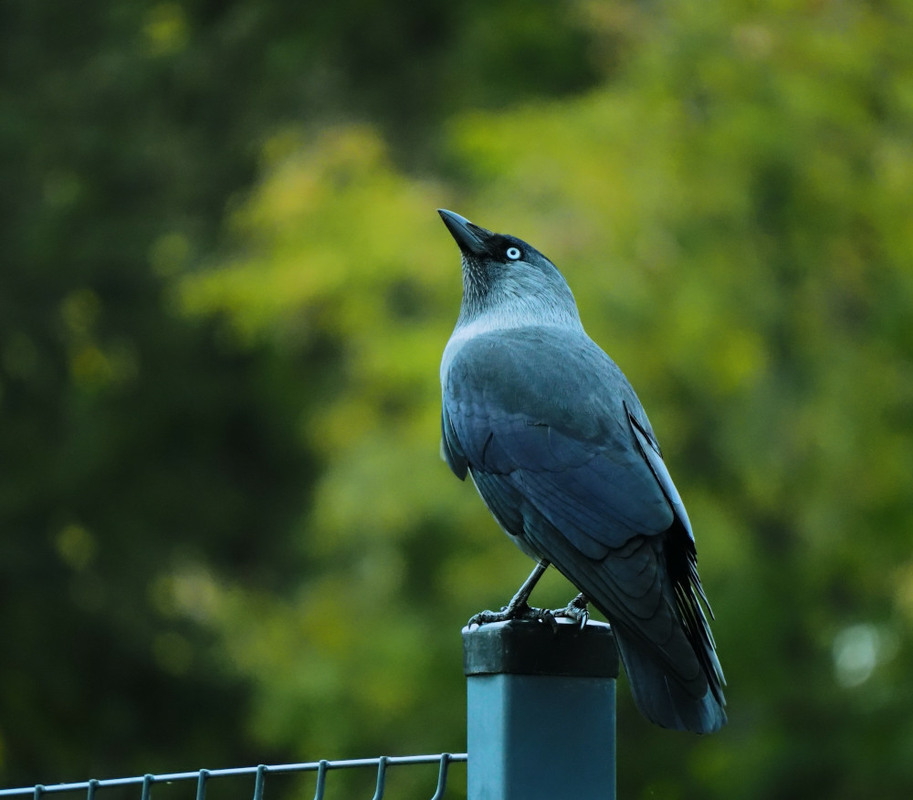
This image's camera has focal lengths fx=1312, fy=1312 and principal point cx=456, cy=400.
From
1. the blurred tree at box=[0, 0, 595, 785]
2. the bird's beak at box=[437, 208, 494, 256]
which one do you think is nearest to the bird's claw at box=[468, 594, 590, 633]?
the bird's beak at box=[437, 208, 494, 256]

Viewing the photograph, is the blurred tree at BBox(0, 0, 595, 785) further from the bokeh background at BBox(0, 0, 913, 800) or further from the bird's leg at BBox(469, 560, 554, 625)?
the bird's leg at BBox(469, 560, 554, 625)

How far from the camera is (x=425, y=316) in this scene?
27.1 feet

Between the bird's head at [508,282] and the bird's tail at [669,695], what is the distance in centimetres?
181

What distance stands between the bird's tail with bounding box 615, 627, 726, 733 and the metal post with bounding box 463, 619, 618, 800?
141mm

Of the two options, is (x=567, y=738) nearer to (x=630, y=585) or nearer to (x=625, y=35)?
(x=630, y=585)

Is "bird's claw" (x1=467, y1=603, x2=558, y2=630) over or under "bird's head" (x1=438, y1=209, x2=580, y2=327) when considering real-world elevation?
under

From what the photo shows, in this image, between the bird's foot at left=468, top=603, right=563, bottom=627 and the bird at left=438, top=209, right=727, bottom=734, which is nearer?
the bird at left=438, top=209, right=727, bottom=734

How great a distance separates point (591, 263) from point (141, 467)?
6036mm

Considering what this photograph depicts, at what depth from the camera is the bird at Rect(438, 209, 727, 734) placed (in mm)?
2693

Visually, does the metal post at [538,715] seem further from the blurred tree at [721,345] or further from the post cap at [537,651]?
A: the blurred tree at [721,345]

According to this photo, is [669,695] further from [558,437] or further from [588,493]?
[558,437]

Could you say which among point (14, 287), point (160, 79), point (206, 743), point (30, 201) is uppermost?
point (160, 79)

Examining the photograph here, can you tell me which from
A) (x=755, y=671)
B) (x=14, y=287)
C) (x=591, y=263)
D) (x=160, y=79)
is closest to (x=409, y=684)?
(x=755, y=671)

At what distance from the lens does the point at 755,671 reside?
25.9 feet
